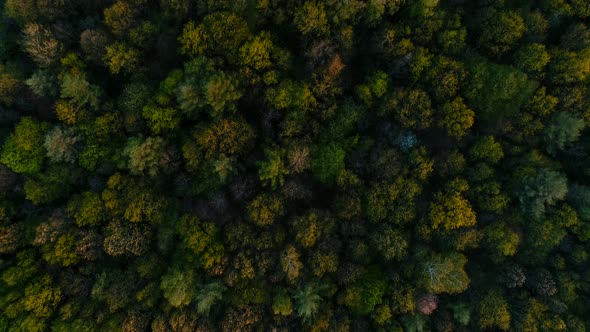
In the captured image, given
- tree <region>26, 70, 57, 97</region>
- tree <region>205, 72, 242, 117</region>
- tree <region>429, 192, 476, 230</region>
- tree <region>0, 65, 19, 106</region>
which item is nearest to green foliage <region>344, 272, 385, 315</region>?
tree <region>429, 192, 476, 230</region>

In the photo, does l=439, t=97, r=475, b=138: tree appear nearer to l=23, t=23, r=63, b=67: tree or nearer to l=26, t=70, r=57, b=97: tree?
l=26, t=70, r=57, b=97: tree

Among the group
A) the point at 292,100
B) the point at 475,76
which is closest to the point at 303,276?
the point at 292,100

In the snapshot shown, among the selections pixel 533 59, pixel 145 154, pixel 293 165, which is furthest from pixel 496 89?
pixel 145 154

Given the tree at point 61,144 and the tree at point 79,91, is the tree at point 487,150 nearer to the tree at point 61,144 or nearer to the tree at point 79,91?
the tree at point 79,91

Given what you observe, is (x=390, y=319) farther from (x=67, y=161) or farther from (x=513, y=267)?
(x=67, y=161)

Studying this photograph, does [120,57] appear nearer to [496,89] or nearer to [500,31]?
[496,89]
